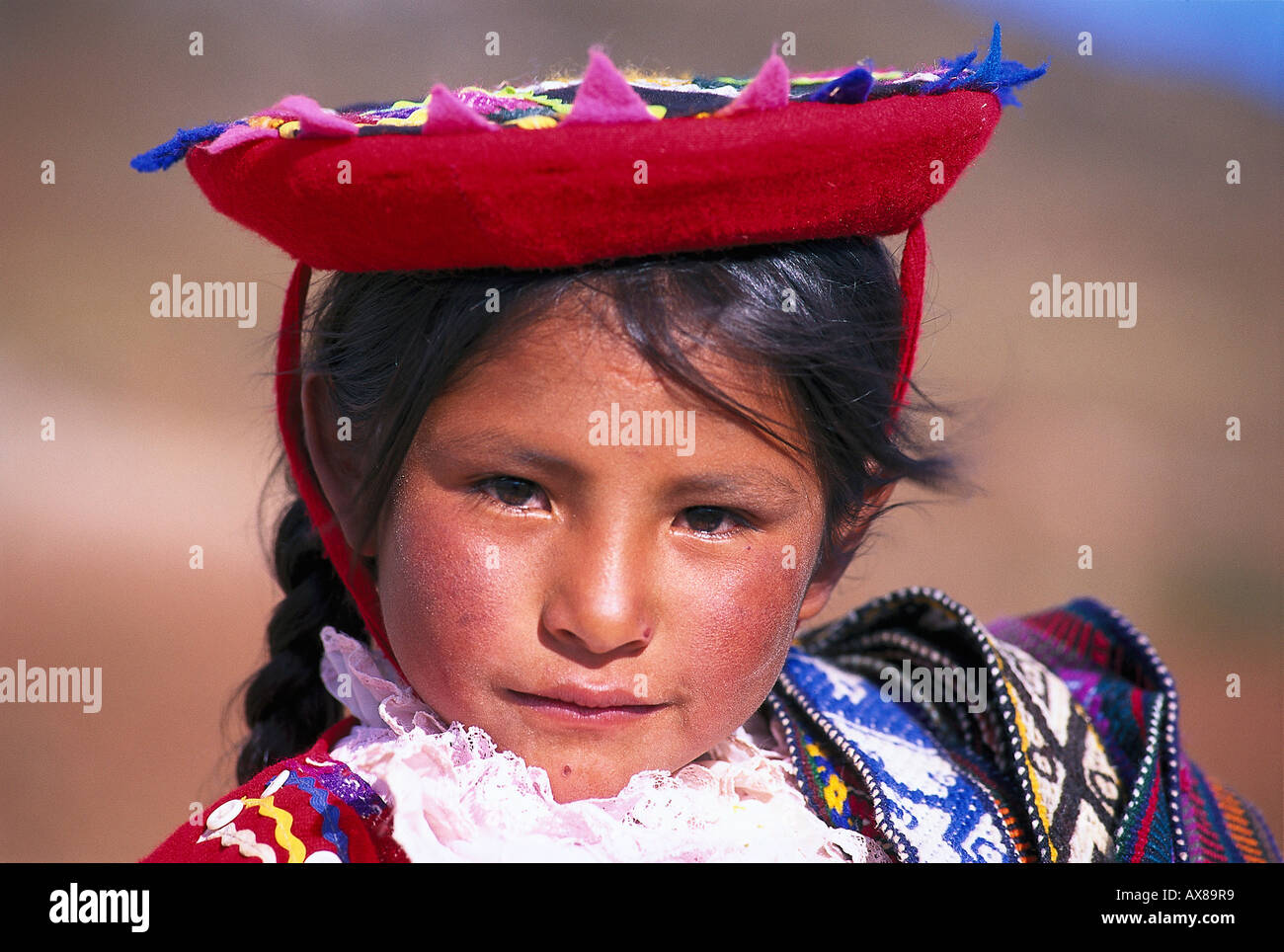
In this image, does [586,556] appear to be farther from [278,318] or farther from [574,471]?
[278,318]

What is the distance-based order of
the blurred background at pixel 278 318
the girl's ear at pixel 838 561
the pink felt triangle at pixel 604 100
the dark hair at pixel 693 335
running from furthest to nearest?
1. the blurred background at pixel 278 318
2. the girl's ear at pixel 838 561
3. the dark hair at pixel 693 335
4. the pink felt triangle at pixel 604 100

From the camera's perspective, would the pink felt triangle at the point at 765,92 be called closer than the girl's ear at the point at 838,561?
Yes

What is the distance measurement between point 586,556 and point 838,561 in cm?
47

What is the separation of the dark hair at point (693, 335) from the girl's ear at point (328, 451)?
2 centimetres

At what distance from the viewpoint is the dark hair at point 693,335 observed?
1151 mm

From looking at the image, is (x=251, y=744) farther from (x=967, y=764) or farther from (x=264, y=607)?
(x=264, y=607)

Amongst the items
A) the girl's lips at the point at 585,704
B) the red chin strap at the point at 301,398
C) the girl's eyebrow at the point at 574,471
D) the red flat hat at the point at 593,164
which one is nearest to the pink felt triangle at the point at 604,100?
the red flat hat at the point at 593,164

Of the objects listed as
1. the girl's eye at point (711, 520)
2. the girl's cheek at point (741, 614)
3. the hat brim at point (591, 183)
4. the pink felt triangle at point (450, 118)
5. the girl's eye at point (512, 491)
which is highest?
the pink felt triangle at point (450, 118)

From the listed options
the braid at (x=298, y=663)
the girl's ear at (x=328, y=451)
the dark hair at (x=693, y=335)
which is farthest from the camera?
the braid at (x=298, y=663)

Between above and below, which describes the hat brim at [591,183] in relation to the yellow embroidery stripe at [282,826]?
above

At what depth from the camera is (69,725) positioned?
3234 millimetres

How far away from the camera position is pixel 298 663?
1.64 meters

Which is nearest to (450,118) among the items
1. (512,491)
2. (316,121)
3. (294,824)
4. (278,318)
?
(316,121)

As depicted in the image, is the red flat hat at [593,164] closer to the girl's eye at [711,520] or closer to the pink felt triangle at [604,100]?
the pink felt triangle at [604,100]
